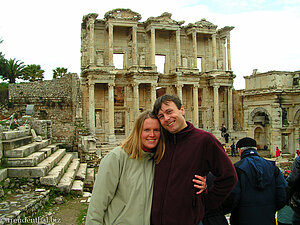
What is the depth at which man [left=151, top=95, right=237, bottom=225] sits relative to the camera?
267 centimetres

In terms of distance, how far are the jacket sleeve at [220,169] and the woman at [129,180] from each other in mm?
504

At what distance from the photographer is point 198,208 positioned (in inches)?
109

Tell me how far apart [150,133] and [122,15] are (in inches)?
808

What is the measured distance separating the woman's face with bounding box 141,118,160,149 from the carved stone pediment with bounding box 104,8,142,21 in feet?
65.7

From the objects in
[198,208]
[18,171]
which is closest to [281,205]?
[198,208]

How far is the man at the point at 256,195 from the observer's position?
3596 millimetres

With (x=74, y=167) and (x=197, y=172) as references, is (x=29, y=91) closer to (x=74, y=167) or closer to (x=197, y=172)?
(x=74, y=167)

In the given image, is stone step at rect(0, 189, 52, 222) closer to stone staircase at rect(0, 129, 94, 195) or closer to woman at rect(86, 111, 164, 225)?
stone staircase at rect(0, 129, 94, 195)

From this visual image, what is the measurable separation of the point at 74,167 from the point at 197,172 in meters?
8.78

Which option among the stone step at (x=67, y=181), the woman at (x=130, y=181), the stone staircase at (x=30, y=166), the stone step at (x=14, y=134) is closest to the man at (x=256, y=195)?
the woman at (x=130, y=181)

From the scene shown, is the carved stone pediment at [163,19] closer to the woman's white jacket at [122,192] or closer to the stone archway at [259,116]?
the stone archway at [259,116]

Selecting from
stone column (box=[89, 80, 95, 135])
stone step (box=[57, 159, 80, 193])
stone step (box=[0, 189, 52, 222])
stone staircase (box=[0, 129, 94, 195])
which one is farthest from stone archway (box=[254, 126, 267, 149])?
stone step (box=[0, 189, 52, 222])

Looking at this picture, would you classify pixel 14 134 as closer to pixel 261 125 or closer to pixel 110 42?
pixel 110 42

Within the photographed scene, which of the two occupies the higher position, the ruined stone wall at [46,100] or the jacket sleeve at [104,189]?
the ruined stone wall at [46,100]
